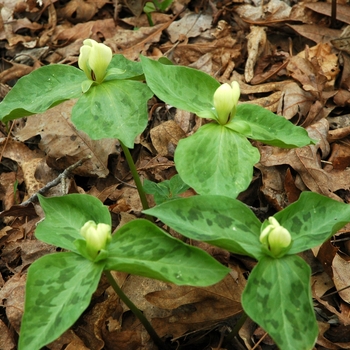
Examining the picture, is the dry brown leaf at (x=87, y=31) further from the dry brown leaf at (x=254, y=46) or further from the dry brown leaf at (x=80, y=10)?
the dry brown leaf at (x=254, y=46)

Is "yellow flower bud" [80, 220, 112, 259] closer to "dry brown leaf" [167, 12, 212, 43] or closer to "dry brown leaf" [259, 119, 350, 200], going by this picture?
"dry brown leaf" [259, 119, 350, 200]

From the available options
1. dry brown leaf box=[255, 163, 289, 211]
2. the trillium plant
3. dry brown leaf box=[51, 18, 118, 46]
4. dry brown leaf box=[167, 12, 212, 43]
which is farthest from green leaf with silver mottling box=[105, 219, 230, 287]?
dry brown leaf box=[51, 18, 118, 46]

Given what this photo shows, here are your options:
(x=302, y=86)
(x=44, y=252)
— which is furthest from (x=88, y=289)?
(x=302, y=86)

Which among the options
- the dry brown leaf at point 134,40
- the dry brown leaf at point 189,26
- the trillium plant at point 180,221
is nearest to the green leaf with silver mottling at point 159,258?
the trillium plant at point 180,221

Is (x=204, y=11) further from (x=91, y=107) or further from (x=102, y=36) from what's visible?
(x=91, y=107)

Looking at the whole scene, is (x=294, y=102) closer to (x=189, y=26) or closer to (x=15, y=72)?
(x=189, y=26)

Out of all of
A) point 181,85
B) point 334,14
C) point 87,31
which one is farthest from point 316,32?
point 181,85
